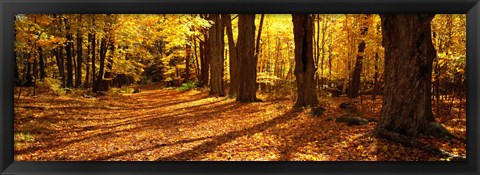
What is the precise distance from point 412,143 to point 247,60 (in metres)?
7.28

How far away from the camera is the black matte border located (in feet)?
14.9

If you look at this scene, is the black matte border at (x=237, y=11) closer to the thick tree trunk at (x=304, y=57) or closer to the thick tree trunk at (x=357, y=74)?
the thick tree trunk at (x=304, y=57)

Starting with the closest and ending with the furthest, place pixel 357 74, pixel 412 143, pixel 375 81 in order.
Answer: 1. pixel 412 143
2. pixel 375 81
3. pixel 357 74

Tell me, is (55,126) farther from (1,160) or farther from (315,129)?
(315,129)

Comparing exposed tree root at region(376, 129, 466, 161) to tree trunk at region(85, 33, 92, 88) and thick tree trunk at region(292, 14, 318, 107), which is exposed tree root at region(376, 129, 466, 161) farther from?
tree trunk at region(85, 33, 92, 88)

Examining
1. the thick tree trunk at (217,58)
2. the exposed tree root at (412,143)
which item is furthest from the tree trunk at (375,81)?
the thick tree trunk at (217,58)

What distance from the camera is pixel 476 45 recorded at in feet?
15.1

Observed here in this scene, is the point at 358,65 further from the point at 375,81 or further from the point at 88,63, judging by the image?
the point at 88,63

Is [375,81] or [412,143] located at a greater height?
[375,81]

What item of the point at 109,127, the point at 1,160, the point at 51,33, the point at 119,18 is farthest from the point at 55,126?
the point at 119,18

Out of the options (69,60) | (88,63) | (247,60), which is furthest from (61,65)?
(247,60)

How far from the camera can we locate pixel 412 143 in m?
5.62

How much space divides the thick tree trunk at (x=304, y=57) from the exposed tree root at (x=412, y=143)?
3.69 meters

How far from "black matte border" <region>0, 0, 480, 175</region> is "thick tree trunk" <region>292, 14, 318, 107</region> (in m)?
4.62
